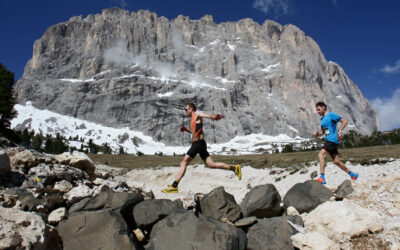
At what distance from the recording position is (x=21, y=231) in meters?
5.08

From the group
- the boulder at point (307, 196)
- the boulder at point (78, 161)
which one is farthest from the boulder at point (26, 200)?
the boulder at point (307, 196)

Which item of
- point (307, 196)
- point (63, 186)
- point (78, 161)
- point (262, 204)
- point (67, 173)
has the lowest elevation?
point (262, 204)

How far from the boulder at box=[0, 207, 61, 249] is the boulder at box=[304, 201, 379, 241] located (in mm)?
6201

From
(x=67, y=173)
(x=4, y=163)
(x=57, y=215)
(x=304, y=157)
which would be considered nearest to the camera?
(x=57, y=215)

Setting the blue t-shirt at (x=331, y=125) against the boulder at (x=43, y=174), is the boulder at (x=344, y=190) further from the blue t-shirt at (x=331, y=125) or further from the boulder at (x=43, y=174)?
the boulder at (x=43, y=174)

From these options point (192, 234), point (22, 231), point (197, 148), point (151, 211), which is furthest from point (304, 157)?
point (22, 231)

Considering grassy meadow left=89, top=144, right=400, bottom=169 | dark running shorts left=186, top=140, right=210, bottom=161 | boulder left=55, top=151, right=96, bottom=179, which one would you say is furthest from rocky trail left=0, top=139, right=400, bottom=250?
grassy meadow left=89, top=144, right=400, bottom=169

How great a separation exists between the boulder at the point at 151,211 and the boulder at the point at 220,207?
2.84 feet

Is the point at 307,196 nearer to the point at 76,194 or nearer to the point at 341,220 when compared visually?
the point at 341,220

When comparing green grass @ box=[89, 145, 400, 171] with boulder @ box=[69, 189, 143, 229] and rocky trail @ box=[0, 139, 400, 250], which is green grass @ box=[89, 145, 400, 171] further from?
boulder @ box=[69, 189, 143, 229]

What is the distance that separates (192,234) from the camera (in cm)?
607

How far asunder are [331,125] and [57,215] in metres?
8.88

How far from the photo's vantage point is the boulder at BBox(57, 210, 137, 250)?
5824 millimetres

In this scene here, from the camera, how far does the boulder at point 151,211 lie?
273 inches
